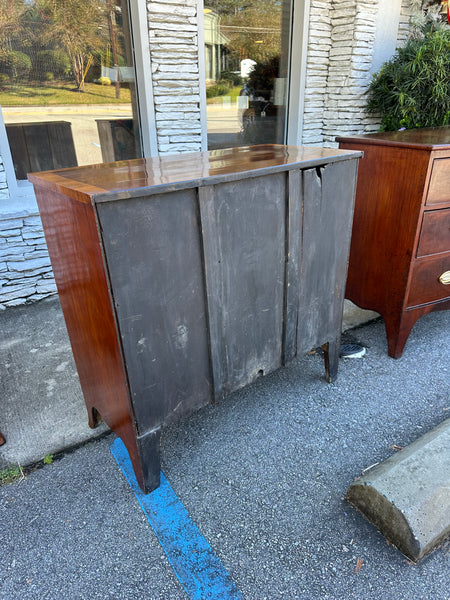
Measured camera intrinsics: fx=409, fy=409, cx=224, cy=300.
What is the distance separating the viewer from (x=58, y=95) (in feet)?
11.3

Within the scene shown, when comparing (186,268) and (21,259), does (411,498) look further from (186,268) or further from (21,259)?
(21,259)

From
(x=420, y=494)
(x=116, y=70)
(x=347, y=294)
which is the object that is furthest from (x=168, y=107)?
(x=420, y=494)

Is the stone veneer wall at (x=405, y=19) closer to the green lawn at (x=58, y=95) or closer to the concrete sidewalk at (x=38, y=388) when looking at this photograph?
the green lawn at (x=58, y=95)

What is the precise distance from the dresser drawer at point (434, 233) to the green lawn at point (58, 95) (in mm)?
2771

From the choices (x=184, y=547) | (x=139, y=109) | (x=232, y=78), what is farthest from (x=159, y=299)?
(x=232, y=78)

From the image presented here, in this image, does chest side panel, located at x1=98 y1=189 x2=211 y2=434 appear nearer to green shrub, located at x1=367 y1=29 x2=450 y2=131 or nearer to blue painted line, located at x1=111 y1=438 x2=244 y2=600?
blue painted line, located at x1=111 y1=438 x2=244 y2=600

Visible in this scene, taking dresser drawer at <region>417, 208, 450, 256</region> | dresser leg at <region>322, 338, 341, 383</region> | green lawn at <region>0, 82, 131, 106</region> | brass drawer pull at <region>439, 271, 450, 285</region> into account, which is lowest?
dresser leg at <region>322, 338, 341, 383</region>

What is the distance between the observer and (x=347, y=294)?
299cm

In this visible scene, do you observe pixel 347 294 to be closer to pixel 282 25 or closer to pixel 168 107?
pixel 168 107

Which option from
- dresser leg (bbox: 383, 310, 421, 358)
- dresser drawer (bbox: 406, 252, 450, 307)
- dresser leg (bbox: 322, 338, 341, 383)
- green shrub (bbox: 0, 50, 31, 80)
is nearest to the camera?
dresser leg (bbox: 322, 338, 341, 383)

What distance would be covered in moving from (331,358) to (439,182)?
1.17 meters

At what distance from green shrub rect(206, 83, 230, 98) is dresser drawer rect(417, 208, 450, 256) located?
2.63m

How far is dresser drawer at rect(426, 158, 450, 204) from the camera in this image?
2246 millimetres

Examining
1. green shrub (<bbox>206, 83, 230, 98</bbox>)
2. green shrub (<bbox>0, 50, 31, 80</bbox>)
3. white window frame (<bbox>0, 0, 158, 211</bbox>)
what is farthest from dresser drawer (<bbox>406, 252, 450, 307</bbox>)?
green shrub (<bbox>0, 50, 31, 80</bbox>)
